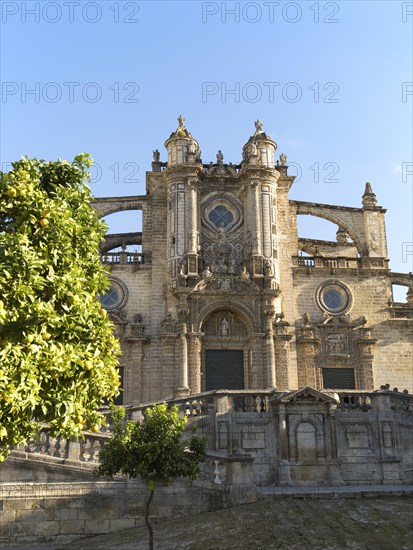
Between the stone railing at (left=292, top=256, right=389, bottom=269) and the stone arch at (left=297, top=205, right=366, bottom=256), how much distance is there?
0.68 meters

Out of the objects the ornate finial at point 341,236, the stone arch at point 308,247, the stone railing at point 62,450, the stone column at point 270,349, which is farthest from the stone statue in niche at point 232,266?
the stone railing at point 62,450

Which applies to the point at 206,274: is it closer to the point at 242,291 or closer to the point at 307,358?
the point at 242,291

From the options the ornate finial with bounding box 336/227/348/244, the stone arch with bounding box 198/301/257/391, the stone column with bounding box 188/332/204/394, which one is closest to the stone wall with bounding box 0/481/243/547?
the stone column with bounding box 188/332/204/394

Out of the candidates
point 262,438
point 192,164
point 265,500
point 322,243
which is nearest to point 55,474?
point 265,500

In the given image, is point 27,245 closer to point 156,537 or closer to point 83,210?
point 83,210

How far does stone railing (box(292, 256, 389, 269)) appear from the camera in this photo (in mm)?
31656

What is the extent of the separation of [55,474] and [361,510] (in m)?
6.86

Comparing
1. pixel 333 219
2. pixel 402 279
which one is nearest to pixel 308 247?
pixel 333 219

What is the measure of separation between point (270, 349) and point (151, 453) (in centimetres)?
1643

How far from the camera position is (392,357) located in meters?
30.3

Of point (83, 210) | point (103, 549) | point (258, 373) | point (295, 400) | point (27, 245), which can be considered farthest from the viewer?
point (258, 373)

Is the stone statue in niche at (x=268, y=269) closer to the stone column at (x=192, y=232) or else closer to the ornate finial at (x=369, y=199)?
the stone column at (x=192, y=232)

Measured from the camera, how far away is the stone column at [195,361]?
28031mm

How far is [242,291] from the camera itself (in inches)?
1148
